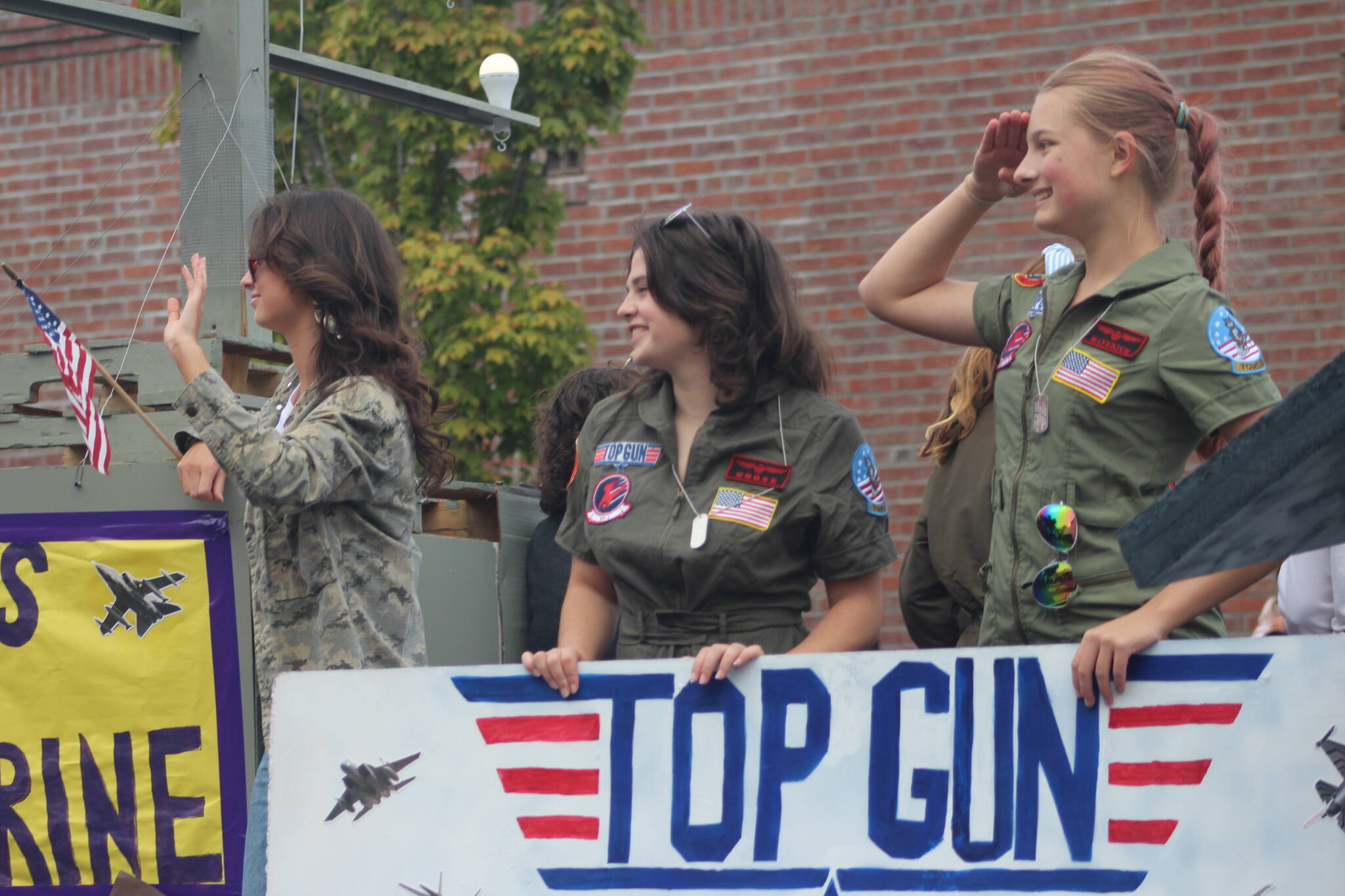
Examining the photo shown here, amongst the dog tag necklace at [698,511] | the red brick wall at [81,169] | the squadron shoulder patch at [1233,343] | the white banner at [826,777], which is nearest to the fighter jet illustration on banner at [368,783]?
the white banner at [826,777]

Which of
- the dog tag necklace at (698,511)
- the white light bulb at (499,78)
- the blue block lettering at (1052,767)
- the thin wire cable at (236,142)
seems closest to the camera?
the blue block lettering at (1052,767)

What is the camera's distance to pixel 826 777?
7.54 ft

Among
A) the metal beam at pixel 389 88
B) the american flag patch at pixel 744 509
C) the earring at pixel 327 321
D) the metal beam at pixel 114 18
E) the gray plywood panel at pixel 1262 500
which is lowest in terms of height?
the american flag patch at pixel 744 509

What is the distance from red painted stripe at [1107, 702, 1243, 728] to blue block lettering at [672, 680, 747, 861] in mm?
540

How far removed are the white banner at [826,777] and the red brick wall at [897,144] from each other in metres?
5.17

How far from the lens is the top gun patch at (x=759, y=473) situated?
8.93 feet

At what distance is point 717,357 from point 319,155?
209 inches

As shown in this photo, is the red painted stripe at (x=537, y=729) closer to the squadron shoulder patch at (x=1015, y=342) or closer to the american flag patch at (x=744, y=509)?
the american flag patch at (x=744, y=509)

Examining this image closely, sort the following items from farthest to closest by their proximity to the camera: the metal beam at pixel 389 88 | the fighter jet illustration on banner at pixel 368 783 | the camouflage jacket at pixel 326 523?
1. the metal beam at pixel 389 88
2. the camouflage jacket at pixel 326 523
3. the fighter jet illustration on banner at pixel 368 783

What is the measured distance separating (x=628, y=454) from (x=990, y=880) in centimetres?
102

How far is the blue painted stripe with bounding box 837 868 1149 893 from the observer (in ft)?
6.99

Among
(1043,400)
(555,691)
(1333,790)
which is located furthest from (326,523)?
(1333,790)

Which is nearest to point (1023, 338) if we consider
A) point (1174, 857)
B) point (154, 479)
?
point (1174, 857)

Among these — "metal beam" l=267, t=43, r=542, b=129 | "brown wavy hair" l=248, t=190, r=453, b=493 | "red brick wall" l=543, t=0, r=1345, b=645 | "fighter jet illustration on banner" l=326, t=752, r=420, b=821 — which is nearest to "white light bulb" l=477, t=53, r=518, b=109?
"metal beam" l=267, t=43, r=542, b=129
